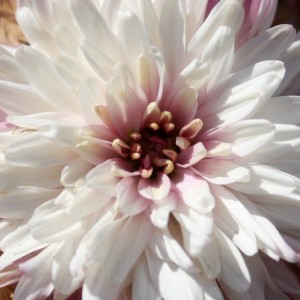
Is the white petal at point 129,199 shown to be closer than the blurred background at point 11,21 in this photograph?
Yes

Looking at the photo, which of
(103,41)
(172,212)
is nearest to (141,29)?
Answer: (103,41)

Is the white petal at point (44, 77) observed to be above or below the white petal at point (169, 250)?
above

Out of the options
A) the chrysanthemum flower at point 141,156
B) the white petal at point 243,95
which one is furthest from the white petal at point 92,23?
the white petal at point 243,95

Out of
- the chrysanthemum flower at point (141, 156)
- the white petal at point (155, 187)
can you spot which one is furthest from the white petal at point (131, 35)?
the white petal at point (155, 187)

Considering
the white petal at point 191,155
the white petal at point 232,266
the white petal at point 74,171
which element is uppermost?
the white petal at point 74,171

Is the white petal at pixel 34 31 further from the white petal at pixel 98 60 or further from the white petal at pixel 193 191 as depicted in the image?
the white petal at pixel 193 191

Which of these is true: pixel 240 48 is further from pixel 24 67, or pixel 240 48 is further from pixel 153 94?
pixel 24 67

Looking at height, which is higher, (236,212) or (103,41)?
(103,41)
